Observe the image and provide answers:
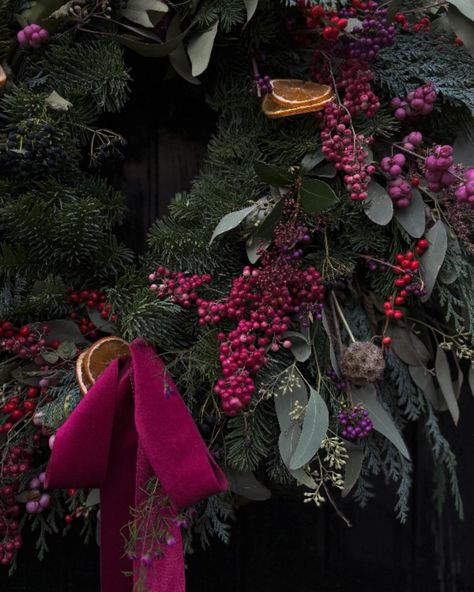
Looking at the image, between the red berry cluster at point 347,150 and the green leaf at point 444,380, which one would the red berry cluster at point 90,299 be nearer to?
the red berry cluster at point 347,150

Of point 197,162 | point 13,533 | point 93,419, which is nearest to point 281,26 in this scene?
point 197,162

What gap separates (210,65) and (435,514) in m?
0.83

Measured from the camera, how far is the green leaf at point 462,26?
825 millimetres

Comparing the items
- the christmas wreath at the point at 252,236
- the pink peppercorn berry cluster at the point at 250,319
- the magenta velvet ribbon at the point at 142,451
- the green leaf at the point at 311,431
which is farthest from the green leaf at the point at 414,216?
the magenta velvet ribbon at the point at 142,451

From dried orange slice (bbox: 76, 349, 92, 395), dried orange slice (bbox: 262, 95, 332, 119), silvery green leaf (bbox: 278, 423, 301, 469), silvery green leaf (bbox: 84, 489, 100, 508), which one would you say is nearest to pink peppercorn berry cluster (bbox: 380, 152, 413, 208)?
dried orange slice (bbox: 262, 95, 332, 119)

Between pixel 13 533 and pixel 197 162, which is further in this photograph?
pixel 197 162

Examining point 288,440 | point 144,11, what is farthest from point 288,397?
point 144,11

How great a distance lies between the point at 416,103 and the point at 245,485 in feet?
1.77

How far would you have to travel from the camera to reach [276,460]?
81 cm

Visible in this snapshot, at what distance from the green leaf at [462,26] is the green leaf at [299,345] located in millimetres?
Answer: 428

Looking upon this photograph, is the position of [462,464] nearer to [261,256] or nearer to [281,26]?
[261,256]

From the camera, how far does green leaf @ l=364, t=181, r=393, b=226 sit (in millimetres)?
802

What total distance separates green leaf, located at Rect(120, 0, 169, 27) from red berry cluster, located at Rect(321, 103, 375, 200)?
248 millimetres

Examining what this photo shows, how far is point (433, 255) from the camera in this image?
81cm
